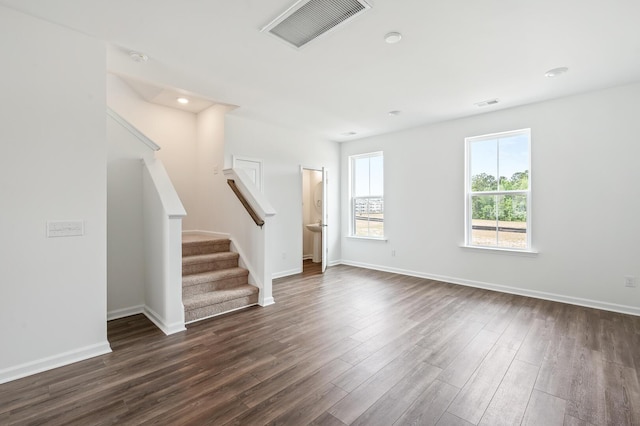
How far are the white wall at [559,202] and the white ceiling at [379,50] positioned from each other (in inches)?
14.4

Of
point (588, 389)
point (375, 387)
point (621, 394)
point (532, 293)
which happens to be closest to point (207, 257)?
point (375, 387)

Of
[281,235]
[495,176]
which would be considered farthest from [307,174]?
[495,176]

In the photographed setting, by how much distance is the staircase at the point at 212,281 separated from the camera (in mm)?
3508

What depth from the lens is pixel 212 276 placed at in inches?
151

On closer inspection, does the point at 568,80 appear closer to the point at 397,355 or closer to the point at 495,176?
the point at 495,176

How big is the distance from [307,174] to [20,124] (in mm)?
5819

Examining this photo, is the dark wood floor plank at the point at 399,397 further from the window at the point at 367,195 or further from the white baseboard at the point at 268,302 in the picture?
the window at the point at 367,195

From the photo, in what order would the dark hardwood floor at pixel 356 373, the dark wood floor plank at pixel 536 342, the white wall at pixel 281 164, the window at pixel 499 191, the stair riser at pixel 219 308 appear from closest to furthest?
the dark hardwood floor at pixel 356 373 → the dark wood floor plank at pixel 536 342 → the stair riser at pixel 219 308 → the window at pixel 499 191 → the white wall at pixel 281 164

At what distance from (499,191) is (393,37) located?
3230 millimetres

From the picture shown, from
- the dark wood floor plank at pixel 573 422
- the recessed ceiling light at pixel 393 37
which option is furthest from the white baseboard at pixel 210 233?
the dark wood floor plank at pixel 573 422

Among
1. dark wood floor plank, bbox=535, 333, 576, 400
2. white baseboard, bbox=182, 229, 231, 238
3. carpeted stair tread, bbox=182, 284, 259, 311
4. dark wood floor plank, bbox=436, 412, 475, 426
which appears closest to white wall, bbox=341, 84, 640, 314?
dark wood floor plank, bbox=535, 333, 576, 400

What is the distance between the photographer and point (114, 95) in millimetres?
4316

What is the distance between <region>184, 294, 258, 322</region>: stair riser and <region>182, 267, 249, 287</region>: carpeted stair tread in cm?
36

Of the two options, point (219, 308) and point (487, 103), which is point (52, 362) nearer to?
point (219, 308)
